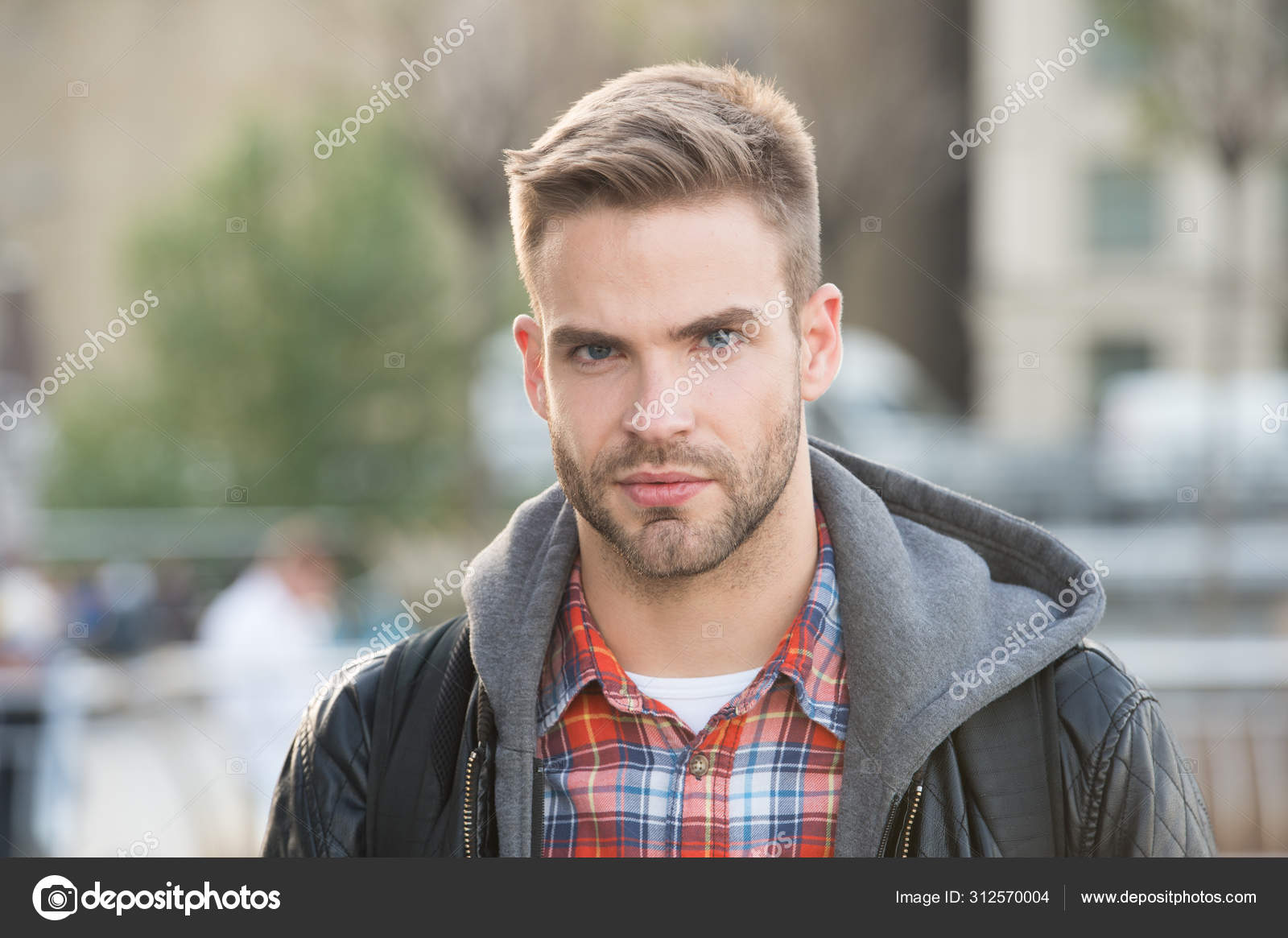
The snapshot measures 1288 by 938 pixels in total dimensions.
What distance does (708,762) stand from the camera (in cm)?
236

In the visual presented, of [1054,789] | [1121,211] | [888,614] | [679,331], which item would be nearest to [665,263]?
[679,331]

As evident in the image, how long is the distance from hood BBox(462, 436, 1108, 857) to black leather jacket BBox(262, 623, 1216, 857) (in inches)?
1.6

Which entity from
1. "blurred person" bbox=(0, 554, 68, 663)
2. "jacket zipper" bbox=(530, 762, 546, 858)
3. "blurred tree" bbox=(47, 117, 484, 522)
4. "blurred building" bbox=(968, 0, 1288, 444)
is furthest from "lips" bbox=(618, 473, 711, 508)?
"blurred building" bbox=(968, 0, 1288, 444)

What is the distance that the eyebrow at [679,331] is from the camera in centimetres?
231

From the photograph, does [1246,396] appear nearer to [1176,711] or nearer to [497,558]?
[1176,711]

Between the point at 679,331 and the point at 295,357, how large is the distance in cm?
1152

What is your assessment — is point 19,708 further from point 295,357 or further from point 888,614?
point 295,357

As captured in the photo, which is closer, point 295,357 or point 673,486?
point 673,486

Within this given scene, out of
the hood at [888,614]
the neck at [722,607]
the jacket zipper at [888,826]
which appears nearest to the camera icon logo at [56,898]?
the hood at [888,614]

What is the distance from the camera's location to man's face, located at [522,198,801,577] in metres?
2.32

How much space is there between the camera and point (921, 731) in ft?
7.36

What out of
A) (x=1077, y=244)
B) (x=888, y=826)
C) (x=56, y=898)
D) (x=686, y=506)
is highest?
(x=1077, y=244)

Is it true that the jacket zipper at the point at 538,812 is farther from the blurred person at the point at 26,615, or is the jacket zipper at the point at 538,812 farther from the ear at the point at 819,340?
the blurred person at the point at 26,615

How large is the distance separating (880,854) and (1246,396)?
17.6 m
